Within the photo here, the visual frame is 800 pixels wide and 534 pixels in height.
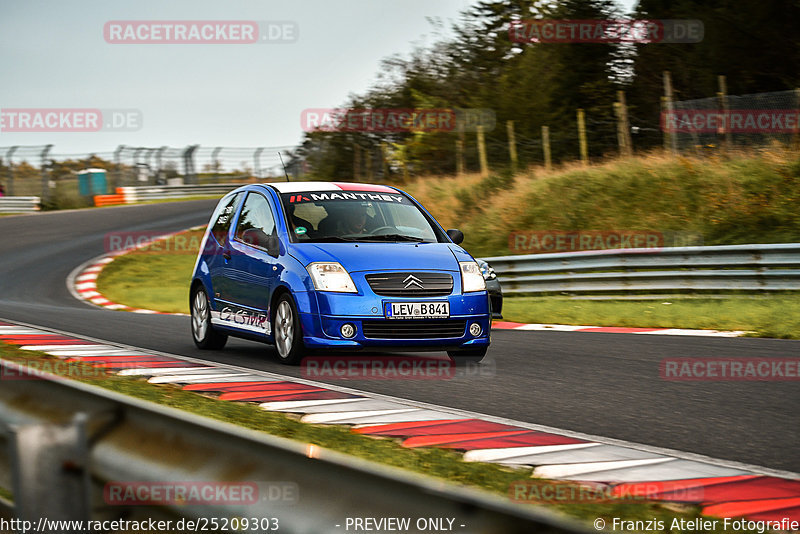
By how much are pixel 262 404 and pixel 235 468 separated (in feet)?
13.7

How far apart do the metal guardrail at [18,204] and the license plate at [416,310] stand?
Answer: 3735 centimetres

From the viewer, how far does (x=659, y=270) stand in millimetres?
16453

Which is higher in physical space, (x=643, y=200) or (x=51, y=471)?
(x=643, y=200)

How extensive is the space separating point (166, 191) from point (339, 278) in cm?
4280

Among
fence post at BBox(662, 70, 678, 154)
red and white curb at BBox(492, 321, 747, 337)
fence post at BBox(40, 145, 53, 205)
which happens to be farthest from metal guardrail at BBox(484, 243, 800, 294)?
fence post at BBox(40, 145, 53, 205)

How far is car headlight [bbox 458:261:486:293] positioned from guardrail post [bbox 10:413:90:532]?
19.5 ft

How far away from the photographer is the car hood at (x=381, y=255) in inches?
335

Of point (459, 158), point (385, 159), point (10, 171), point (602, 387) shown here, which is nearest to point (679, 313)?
point (602, 387)

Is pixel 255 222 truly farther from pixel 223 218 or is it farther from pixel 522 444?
pixel 522 444

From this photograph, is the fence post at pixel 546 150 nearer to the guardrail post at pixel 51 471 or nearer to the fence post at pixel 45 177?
the fence post at pixel 45 177

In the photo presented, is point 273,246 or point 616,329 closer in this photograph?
point 273,246

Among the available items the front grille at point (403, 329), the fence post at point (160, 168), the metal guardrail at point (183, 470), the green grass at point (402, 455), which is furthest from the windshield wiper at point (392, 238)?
the fence post at point (160, 168)

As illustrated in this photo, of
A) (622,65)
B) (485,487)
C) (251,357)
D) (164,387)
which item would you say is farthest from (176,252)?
(485,487)

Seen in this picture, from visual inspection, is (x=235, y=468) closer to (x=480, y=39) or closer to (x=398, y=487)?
(x=398, y=487)
